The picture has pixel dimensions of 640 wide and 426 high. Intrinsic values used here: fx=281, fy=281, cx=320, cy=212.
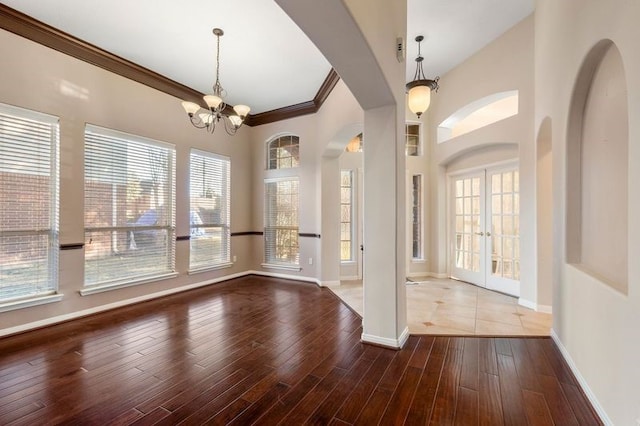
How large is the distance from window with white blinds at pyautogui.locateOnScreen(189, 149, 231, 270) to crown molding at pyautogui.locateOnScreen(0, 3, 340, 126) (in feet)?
3.53

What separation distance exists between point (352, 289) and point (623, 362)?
3456 mm

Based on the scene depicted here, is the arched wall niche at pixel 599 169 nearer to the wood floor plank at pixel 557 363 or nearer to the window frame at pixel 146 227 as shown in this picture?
the wood floor plank at pixel 557 363

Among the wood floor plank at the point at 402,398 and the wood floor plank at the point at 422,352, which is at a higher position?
the wood floor plank at the point at 402,398

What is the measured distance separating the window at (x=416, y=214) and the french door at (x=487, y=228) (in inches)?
23.7

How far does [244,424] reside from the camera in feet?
5.62

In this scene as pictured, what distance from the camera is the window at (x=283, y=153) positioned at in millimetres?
5676

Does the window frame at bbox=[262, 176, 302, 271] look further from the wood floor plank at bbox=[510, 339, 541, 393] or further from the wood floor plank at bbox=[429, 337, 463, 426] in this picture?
the wood floor plank at bbox=[510, 339, 541, 393]

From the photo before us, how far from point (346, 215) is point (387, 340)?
3.14 m

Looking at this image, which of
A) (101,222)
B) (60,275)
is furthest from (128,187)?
(60,275)

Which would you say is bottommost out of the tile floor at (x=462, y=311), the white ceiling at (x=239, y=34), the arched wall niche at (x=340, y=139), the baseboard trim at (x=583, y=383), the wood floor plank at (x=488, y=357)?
the wood floor plank at (x=488, y=357)

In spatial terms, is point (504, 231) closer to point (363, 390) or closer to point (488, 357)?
point (488, 357)

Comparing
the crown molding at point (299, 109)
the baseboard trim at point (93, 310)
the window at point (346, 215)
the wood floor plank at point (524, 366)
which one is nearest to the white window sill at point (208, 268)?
the baseboard trim at point (93, 310)

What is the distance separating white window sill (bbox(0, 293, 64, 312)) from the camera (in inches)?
115

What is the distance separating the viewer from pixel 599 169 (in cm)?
214
